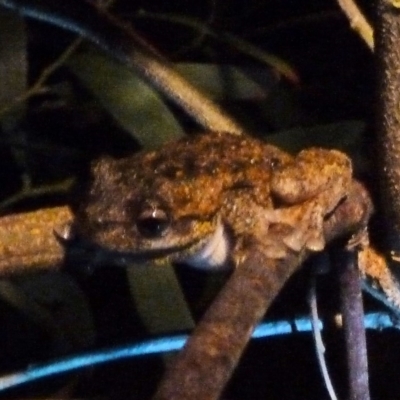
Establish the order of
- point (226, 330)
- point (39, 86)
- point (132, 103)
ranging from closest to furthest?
point (226, 330)
point (132, 103)
point (39, 86)

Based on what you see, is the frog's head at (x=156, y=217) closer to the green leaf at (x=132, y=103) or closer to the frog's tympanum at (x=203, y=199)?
the frog's tympanum at (x=203, y=199)

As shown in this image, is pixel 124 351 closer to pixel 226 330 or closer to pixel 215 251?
pixel 215 251

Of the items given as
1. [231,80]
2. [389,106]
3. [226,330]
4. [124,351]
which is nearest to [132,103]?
[231,80]

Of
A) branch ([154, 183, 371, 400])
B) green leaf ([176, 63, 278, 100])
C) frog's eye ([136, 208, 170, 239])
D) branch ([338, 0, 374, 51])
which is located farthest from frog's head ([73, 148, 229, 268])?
green leaf ([176, 63, 278, 100])

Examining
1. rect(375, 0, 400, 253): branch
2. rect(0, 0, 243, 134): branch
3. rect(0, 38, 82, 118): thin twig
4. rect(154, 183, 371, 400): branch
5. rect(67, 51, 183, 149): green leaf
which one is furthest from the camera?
rect(0, 38, 82, 118): thin twig

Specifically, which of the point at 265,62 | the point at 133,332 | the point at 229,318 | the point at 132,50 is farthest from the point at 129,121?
the point at 229,318

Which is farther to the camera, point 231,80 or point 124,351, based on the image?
point 231,80

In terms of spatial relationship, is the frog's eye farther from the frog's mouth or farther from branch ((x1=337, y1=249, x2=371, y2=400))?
branch ((x1=337, y1=249, x2=371, y2=400))
